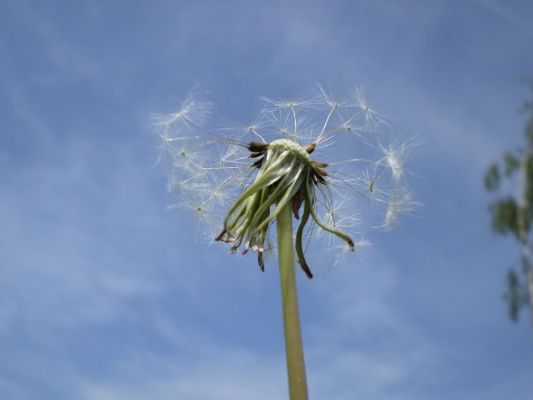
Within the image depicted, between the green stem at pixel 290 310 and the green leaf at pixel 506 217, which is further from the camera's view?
the green leaf at pixel 506 217

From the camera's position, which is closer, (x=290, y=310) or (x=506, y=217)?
(x=290, y=310)

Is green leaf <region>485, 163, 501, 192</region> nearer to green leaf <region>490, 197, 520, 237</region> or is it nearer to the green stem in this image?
green leaf <region>490, 197, 520, 237</region>

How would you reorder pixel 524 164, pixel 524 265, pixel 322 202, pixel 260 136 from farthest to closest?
pixel 524 164
pixel 524 265
pixel 260 136
pixel 322 202

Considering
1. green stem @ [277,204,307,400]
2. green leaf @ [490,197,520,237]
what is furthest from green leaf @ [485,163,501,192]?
green stem @ [277,204,307,400]

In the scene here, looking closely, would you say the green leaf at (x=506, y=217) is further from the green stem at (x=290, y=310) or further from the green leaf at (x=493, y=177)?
the green stem at (x=290, y=310)

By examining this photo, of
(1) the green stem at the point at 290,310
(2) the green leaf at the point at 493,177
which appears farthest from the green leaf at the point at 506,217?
(1) the green stem at the point at 290,310

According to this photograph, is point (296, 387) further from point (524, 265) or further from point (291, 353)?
point (524, 265)

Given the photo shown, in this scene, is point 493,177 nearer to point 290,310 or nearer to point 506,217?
point 506,217

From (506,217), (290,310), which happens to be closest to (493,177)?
(506,217)

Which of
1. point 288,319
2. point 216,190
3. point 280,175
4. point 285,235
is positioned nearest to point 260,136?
point 216,190
